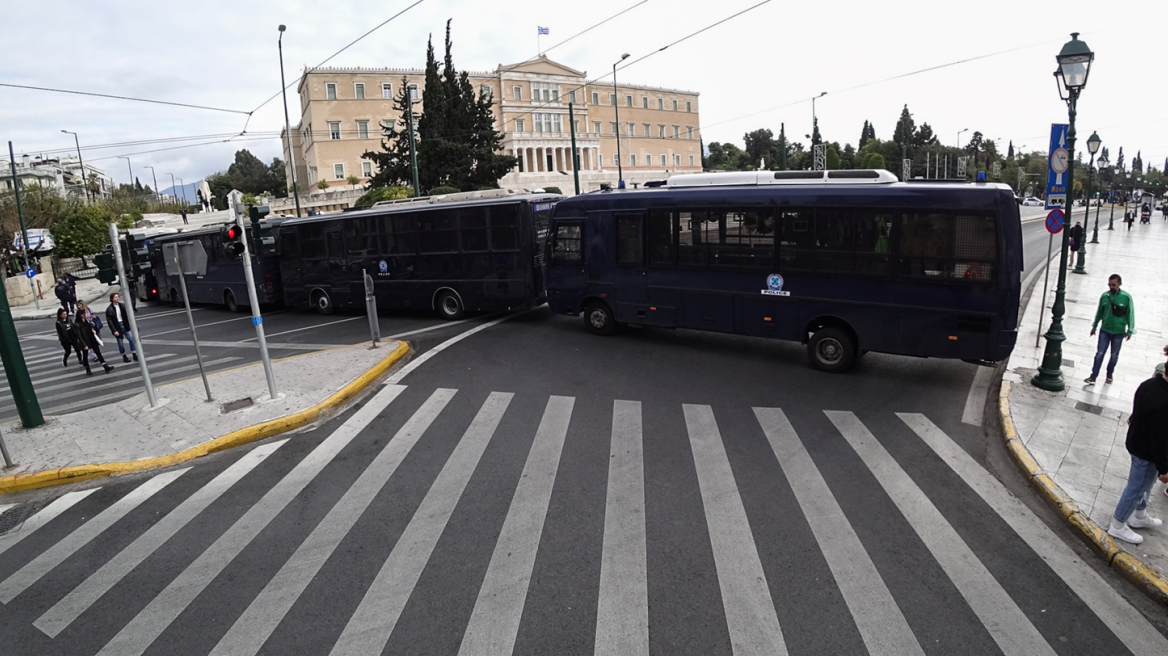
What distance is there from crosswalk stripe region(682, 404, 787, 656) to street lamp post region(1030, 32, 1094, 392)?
5.47 meters

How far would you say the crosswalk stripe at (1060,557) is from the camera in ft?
14.3

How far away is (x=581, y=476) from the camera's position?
22.5 feet

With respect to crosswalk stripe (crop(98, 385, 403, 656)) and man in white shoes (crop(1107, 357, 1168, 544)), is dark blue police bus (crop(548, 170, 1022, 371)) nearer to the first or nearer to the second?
man in white shoes (crop(1107, 357, 1168, 544))

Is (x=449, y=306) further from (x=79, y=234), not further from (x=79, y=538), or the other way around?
(x=79, y=234)

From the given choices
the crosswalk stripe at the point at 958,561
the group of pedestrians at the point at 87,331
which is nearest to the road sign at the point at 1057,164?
the crosswalk stripe at the point at 958,561

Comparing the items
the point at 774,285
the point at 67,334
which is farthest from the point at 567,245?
the point at 67,334

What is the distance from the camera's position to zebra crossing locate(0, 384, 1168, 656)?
446 cm

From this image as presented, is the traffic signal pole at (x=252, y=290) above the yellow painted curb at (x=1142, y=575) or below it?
above

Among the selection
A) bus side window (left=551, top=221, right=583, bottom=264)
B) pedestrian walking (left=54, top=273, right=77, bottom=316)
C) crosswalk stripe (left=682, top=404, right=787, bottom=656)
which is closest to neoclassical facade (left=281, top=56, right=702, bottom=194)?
pedestrian walking (left=54, top=273, right=77, bottom=316)

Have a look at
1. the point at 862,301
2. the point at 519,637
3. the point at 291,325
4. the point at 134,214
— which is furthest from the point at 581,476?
the point at 134,214

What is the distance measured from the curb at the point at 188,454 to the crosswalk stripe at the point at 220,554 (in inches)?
30.2

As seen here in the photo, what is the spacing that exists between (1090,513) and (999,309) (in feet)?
13.4

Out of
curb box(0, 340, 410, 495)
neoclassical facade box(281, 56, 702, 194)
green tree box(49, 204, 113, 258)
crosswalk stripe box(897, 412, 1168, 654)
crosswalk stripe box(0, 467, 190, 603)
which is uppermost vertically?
neoclassical facade box(281, 56, 702, 194)

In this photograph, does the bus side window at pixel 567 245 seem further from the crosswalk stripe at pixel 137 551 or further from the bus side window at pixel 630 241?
the crosswalk stripe at pixel 137 551
